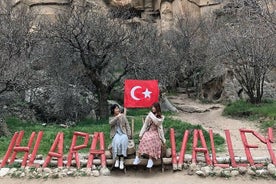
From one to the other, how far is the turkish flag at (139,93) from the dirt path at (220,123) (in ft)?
8.31

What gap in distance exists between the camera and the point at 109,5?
116 ft

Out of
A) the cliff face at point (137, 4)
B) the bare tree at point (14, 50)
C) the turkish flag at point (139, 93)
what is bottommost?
the turkish flag at point (139, 93)

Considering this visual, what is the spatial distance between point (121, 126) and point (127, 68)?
31.1 feet

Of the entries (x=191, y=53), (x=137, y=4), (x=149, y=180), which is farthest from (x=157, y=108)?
(x=137, y=4)

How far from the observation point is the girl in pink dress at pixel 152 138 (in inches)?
390

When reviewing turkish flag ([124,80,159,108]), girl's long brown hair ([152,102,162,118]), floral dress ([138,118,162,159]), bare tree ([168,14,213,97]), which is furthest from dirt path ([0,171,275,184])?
bare tree ([168,14,213,97])

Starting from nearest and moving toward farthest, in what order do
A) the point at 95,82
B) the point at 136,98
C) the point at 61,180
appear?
the point at 61,180 < the point at 136,98 < the point at 95,82

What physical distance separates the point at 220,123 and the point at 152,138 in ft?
30.5

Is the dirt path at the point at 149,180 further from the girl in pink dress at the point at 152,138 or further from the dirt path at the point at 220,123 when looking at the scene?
the dirt path at the point at 220,123

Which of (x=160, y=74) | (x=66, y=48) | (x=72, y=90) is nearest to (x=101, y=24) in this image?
(x=66, y=48)

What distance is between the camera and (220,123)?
1875 centimetres

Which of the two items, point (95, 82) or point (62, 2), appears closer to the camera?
point (95, 82)

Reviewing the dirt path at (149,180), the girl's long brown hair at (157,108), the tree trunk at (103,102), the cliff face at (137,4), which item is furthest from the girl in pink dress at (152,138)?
the cliff face at (137,4)

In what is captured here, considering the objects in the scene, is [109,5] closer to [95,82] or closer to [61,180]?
[95,82]
